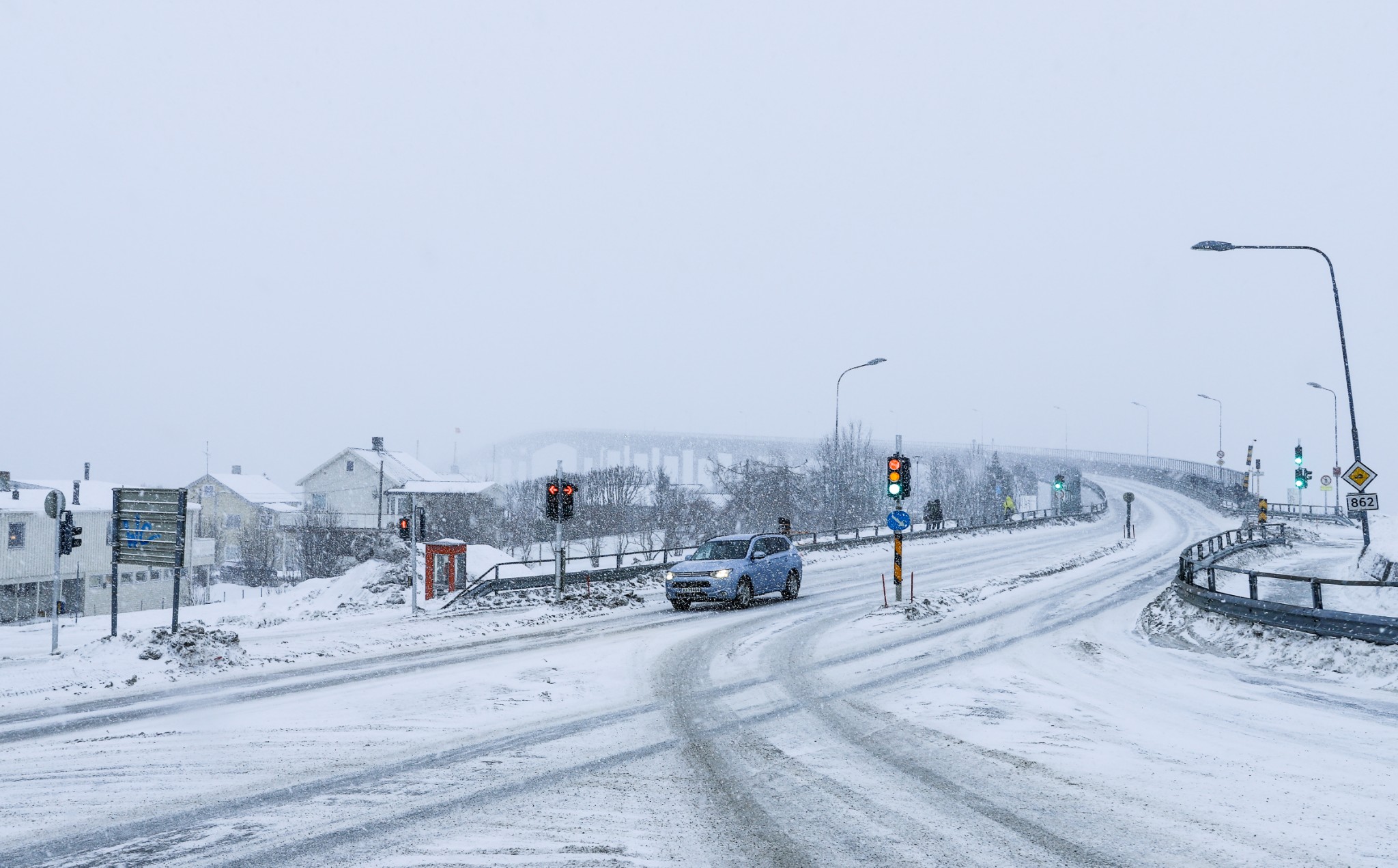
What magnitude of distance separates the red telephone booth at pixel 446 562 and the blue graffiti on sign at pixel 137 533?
10020mm

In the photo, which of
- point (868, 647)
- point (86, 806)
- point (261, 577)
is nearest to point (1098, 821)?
point (86, 806)

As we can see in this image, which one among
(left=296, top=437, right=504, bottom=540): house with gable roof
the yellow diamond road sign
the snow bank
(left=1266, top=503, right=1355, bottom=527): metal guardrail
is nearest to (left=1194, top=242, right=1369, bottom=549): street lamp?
the yellow diamond road sign

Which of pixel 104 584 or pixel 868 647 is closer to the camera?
pixel 868 647

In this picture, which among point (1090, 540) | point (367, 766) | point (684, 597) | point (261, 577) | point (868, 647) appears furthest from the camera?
point (261, 577)

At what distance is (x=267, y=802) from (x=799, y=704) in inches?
231

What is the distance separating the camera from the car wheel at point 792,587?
24172 mm

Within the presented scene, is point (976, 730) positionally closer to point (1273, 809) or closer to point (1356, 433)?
point (1273, 809)

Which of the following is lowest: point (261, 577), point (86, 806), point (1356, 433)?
point (261, 577)

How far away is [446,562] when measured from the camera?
27391 millimetres

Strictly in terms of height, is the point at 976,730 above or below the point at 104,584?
above

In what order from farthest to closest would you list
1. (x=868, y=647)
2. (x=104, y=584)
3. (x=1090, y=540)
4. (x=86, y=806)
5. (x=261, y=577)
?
1. (x=261, y=577)
2. (x=104, y=584)
3. (x=1090, y=540)
4. (x=868, y=647)
5. (x=86, y=806)

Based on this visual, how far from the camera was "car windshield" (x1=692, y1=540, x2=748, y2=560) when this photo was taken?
23125mm

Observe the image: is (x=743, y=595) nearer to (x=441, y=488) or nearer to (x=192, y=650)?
(x=192, y=650)

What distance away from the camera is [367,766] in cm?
807
